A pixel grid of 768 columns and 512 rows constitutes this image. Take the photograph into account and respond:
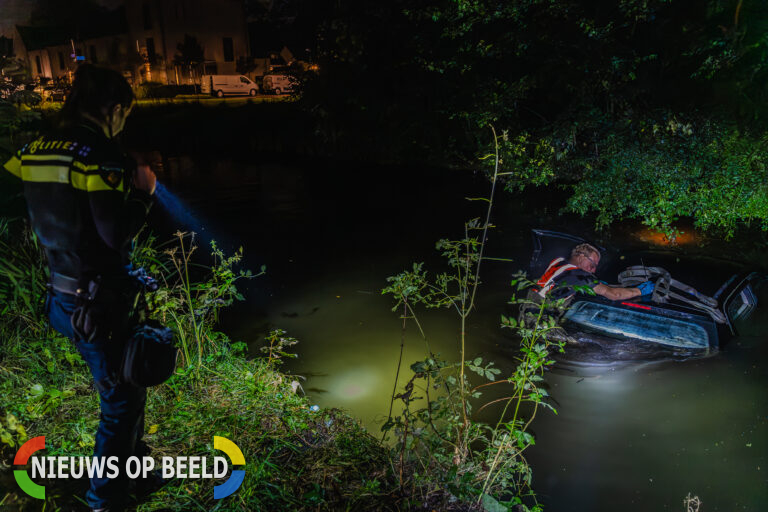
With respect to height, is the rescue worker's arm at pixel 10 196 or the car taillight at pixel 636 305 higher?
the rescue worker's arm at pixel 10 196

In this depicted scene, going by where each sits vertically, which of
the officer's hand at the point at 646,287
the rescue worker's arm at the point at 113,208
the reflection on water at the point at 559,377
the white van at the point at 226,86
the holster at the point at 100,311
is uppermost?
the white van at the point at 226,86

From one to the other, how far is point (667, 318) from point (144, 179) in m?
5.57

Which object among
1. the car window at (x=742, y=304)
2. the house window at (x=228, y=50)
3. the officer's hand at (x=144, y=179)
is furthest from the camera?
the house window at (x=228, y=50)

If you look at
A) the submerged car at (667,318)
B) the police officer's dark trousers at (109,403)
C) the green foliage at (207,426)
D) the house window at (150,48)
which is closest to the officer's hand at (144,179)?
the police officer's dark trousers at (109,403)

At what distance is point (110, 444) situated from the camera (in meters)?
2.50

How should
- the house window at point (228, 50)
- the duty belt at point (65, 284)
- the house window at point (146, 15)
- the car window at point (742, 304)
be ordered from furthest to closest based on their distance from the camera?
the house window at point (228, 50) → the house window at point (146, 15) → the car window at point (742, 304) → the duty belt at point (65, 284)

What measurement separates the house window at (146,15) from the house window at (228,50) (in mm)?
6753

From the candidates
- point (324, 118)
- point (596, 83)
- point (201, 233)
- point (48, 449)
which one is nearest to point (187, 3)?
point (324, 118)

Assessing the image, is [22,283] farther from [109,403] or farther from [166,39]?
[166,39]

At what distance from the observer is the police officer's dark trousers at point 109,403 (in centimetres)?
238

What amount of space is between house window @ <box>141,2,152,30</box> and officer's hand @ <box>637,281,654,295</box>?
49.5 metres

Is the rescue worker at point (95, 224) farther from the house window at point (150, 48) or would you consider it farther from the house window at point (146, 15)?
the house window at point (146, 15)

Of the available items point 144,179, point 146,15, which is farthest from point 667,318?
point 146,15

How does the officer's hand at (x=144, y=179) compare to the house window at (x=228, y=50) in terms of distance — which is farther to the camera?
the house window at (x=228, y=50)
